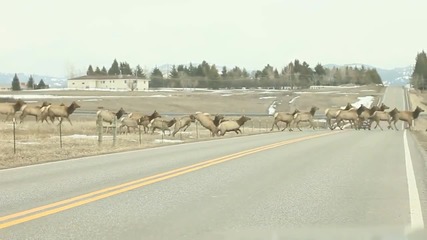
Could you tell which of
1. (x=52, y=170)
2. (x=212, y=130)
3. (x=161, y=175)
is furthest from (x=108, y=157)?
(x=212, y=130)

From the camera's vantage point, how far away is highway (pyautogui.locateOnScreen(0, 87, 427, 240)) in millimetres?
7367

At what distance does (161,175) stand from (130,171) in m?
1.26

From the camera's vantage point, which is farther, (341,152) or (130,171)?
(341,152)

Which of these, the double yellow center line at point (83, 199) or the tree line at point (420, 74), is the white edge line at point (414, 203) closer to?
the double yellow center line at point (83, 199)

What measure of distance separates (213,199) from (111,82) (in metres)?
166

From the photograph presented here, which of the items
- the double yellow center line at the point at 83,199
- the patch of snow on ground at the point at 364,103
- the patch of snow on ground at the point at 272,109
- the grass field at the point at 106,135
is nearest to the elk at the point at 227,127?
the grass field at the point at 106,135

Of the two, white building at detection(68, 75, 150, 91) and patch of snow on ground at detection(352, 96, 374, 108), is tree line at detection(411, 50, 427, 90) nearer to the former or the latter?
patch of snow on ground at detection(352, 96, 374, 108)

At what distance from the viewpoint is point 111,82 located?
17238 cm

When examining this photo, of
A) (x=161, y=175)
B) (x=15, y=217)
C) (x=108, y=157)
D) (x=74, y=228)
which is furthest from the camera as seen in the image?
(x=108, y=157)

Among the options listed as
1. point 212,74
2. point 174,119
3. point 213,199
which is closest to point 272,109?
point 174,119

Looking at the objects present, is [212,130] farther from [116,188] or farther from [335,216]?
[335,216]

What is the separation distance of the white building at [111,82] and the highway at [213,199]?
150m

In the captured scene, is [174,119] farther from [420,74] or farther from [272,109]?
[420,74]

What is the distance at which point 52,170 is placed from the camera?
14.3m
